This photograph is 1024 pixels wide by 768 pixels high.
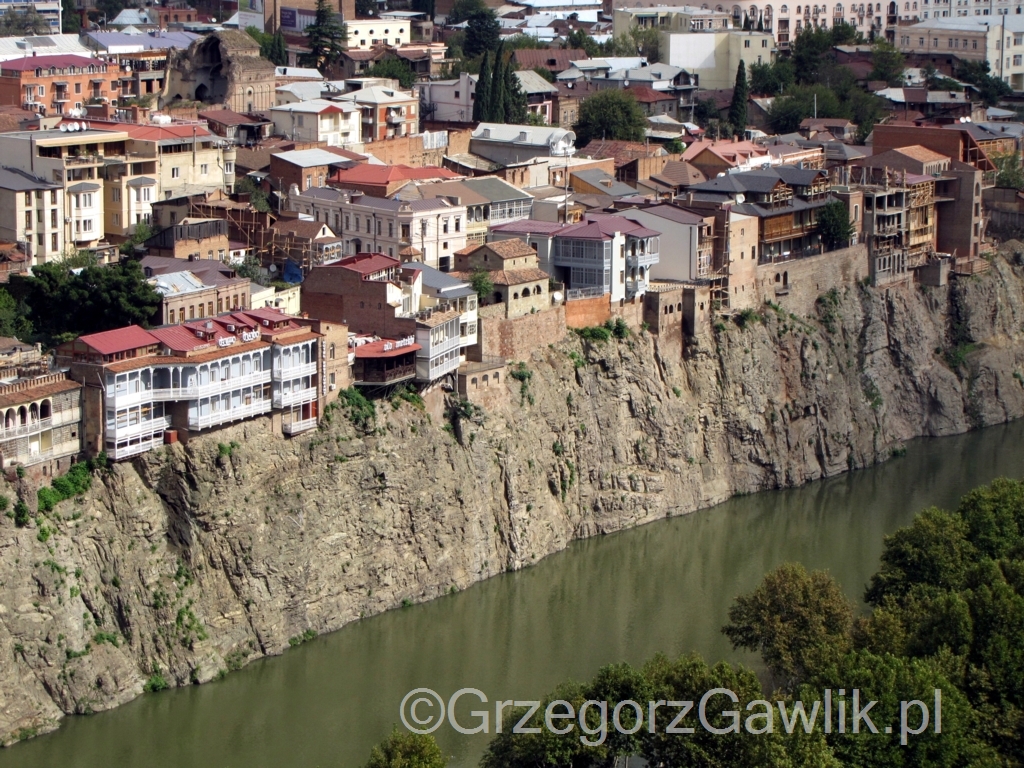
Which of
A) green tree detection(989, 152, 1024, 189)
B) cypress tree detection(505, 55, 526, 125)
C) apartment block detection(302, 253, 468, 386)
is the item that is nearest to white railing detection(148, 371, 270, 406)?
apartment block detection(302, 253, 468, 386)

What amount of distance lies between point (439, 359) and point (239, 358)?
20.0 ft

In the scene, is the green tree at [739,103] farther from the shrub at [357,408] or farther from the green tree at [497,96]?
the shrub at [357,408]

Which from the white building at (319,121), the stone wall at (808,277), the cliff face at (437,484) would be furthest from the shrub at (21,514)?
the white building at (319,121)

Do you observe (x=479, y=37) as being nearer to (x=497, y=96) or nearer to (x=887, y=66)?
(x=887, y=66)

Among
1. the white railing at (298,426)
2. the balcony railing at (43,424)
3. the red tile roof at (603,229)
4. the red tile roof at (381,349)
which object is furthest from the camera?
the red tile roof at (603,229)

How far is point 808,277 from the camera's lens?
200 ft

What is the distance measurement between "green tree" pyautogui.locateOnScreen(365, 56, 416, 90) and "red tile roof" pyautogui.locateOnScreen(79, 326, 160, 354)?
34.3 m

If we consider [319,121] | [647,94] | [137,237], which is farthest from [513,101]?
[137,237]

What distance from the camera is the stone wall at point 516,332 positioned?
51059 millimetres

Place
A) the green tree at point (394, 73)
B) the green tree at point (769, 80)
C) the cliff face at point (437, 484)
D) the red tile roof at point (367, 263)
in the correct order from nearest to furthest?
the cliff face at point (437, 484) → the red tile roof at point (367, 263) → the green tree at point (394, 73) → the green tree at point (769, 80)

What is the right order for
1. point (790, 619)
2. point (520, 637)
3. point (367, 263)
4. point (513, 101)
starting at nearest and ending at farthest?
point (790, 619), point (520, 637), point (367, 263), point (513, 101)

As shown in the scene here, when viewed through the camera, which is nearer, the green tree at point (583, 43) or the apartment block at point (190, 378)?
the apartment block at point (190, 378)

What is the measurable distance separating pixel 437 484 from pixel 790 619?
9.66 m

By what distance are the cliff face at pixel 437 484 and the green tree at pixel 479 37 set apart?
1119 inches
